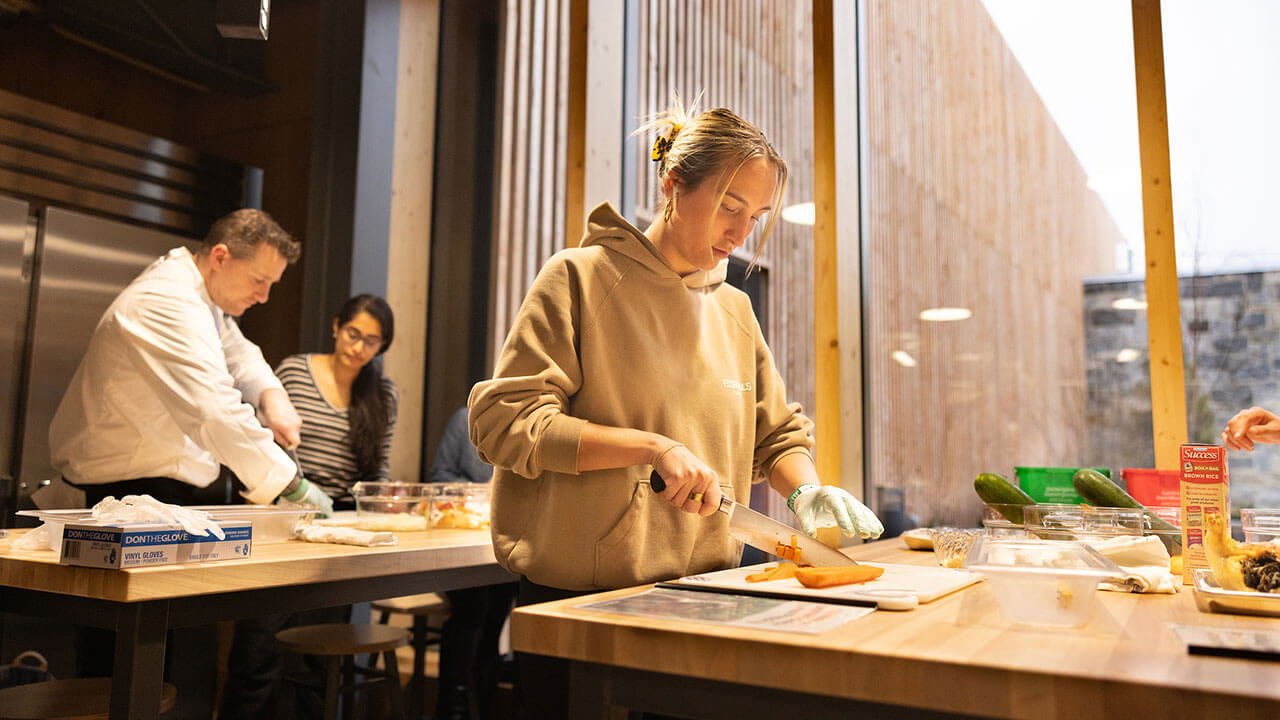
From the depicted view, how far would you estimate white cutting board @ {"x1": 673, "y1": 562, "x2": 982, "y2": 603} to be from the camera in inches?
47.2

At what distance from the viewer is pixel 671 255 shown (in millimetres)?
1622

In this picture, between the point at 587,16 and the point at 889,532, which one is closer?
the point at 889,532

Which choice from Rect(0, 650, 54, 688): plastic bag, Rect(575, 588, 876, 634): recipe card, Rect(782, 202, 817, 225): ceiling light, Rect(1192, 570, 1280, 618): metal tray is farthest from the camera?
Rect(782, 202, 817, 225): ceiling light

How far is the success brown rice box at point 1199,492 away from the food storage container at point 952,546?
0.40 meters

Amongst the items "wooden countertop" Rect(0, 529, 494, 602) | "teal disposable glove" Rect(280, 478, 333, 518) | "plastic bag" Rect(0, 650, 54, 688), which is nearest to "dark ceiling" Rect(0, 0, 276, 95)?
"teal disposable glove" Rect(280, 478, 333, 518)

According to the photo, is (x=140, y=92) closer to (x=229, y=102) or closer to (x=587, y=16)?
(x=229, y=102)

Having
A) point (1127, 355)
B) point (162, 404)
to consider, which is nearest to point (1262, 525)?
point (1127, 355)

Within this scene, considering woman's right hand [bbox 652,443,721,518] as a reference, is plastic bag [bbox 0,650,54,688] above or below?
below

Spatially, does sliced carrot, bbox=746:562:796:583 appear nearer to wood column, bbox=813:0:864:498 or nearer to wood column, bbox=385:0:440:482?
Answer: wood column, bbox=813:0:864:498

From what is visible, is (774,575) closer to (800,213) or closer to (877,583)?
(877,583)

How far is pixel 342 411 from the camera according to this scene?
3.63m

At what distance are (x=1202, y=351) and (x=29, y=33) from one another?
12.8 feet

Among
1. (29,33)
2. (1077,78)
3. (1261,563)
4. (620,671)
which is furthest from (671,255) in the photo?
(29,33)

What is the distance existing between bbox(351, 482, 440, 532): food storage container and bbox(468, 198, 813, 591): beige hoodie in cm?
101
